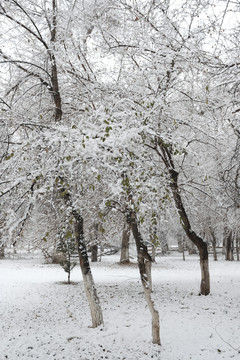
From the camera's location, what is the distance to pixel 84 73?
7.91m

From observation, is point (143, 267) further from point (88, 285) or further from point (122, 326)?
point (122, 326)

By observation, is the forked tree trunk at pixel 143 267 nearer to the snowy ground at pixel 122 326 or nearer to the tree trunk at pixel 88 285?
the snowy ground at pixel 122 326

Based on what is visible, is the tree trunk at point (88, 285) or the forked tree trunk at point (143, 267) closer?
the forked tree trunk at point (143, 267)

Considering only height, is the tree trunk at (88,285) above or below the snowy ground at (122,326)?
above

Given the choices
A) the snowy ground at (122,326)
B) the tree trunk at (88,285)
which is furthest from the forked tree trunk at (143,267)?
the tree trunk at (88,285)

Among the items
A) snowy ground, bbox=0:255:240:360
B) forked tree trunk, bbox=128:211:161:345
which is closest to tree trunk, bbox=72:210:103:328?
snowy ground, bbox=0:255:240:360

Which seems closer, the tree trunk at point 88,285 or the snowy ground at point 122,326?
the snowy ground at point 122,326

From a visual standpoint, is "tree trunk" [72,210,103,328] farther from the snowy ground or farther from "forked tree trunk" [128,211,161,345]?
"forked tree trunk" [128,211,161,345]

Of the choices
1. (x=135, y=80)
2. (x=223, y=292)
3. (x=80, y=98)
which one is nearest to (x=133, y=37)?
(x=135, y=80)

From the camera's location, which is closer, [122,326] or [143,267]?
[143,267]

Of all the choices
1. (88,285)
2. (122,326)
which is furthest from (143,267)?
A: (122,326)

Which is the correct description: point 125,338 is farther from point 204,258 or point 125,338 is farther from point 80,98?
point 80,98

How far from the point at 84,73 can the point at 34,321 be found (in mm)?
7003

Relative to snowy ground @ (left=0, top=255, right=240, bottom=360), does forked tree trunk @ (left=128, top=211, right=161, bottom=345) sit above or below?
above
